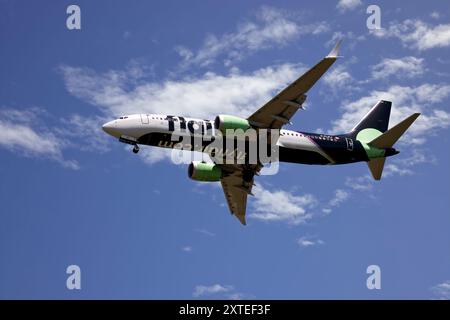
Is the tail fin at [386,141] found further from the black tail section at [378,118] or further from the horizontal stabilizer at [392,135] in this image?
the black tail section at [378,118]

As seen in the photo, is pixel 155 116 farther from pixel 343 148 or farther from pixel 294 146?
pixel 343 148

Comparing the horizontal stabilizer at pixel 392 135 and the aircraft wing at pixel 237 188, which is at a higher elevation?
the horizontal stabilizer at pixel 392 135

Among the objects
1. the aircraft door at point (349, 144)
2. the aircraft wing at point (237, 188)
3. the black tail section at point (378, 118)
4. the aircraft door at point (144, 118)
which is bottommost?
the aircraft wing at point (237, 188)

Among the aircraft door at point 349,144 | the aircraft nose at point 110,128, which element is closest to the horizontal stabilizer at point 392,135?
the aircraft door at point 349,144

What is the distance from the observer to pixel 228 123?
65.7 meters

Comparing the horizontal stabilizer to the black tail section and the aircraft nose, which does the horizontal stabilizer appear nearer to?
the black tail section

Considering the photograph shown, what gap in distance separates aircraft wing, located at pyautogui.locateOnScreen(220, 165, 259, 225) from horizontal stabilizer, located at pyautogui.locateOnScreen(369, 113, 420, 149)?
13.0m

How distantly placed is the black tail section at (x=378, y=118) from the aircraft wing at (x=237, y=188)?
1322cm

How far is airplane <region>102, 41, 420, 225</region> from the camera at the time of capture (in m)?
65.3

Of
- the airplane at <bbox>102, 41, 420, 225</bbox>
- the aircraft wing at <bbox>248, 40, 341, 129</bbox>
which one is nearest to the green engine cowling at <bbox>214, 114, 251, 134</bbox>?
the airplane at <bbox>102, 41, 420, 225</bbox>

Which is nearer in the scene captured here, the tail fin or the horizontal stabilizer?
the horizontal stabilizer

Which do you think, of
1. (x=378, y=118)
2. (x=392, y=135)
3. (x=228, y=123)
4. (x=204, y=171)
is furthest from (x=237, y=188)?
(x=392, y=135)

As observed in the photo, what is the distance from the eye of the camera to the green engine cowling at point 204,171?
2918 inches

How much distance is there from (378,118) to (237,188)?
17.9 meters
